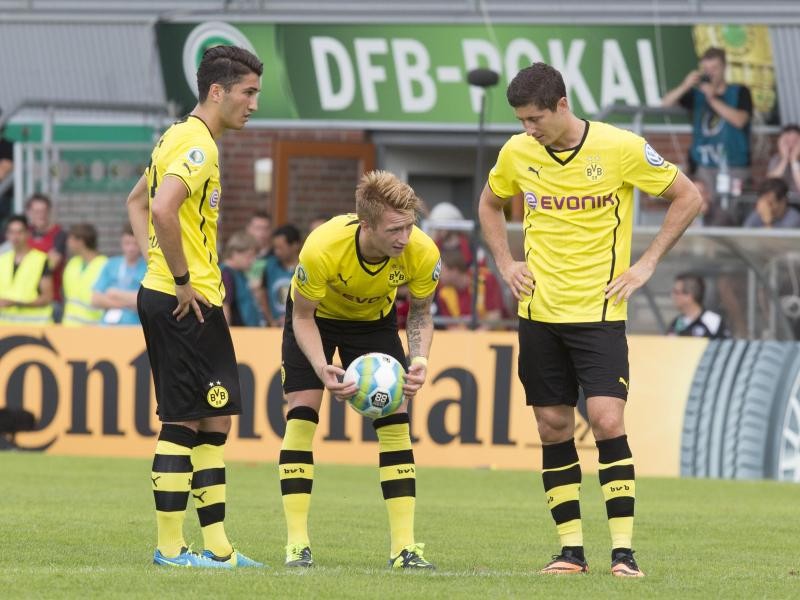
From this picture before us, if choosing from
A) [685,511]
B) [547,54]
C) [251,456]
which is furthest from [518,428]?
[547,54]

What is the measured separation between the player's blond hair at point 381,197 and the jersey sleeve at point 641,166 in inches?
41.4

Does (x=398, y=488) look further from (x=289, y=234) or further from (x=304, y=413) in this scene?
(x=289, y=234)

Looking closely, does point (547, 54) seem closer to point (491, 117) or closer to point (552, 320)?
point (491, 117)

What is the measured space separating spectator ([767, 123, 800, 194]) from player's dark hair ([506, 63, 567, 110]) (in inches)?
404

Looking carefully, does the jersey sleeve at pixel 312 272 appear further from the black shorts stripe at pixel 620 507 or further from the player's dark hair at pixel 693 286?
the player's dark hair at pixel 693 286

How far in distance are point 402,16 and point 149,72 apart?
341 centimetres

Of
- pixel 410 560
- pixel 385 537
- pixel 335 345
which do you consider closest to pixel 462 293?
pixel 385 537

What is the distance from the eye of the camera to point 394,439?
324 inches

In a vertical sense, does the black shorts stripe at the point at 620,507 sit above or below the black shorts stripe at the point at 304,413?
below

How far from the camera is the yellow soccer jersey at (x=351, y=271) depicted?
7.96m

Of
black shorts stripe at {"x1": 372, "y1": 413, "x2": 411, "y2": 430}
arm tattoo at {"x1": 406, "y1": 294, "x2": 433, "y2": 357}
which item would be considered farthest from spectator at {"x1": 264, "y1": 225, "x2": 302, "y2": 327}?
black shorts stripe at {"x1": 372, "y1": 413, "x2": 411, "y2": 430}

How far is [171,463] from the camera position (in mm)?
7879

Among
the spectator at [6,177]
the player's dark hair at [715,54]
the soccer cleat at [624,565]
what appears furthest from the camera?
the spectator at [6,177]

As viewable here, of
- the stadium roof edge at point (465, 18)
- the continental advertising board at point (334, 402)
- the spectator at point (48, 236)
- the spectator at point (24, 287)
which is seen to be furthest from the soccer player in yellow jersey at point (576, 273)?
the stadium roof edge at point (465, 18)
